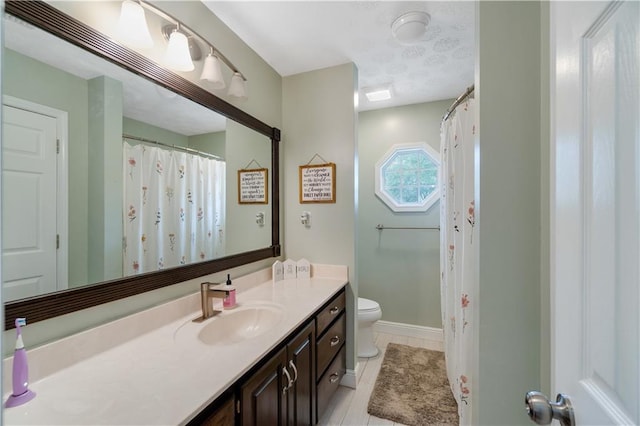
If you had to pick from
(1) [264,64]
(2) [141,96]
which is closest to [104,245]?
(2) [141,96]

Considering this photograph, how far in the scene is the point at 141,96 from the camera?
1.19m

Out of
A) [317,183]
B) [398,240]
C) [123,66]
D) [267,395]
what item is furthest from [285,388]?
[398,240]

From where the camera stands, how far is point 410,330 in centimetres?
280

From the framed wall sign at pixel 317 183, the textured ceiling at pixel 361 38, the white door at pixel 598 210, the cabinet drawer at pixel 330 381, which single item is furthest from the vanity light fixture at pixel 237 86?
the cabinet drawer at pixel 330 381

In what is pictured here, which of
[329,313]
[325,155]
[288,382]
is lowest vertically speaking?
[288,382]

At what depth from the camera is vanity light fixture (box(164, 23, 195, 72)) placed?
1.23 meters

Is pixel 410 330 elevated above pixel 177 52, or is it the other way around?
pixel 177 52

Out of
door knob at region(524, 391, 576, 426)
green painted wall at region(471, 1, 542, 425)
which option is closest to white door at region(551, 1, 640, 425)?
door knob at region(524, 391, 576, 426)

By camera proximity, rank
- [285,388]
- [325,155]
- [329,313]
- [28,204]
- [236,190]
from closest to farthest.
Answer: [28,204] < [285,388] < [329,313] < [236,190] < [325,155]

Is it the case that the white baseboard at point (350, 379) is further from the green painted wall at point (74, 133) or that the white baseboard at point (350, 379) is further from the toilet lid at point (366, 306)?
the green painted wall at point (74, 133)

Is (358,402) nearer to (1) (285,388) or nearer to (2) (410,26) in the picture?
(1) (285,388)

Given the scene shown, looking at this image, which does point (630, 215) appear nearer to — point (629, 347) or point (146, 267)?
point (629, 347)

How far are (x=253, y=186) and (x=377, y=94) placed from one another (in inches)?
60.0

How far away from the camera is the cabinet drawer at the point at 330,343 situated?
1542mm
